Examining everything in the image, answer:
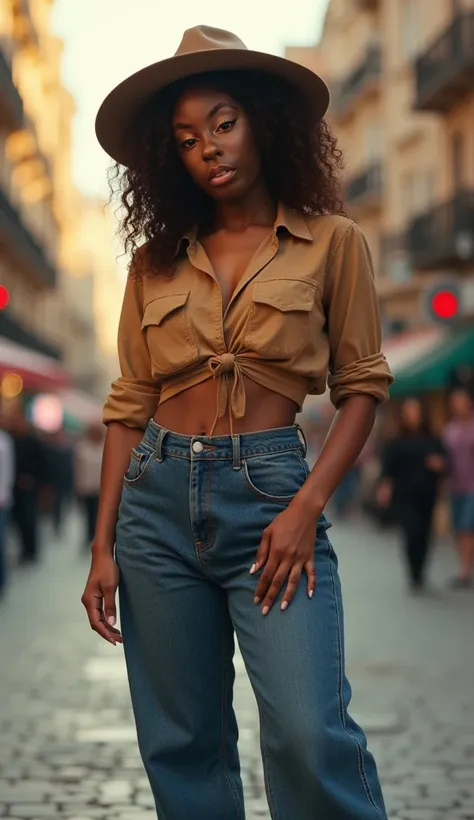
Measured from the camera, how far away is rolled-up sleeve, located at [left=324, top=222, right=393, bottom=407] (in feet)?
11.2

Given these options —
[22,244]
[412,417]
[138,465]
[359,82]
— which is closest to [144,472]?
[138,465]

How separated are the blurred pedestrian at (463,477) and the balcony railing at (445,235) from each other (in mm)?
14022

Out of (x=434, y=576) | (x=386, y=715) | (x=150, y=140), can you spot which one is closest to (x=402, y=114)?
(x=434, y=576)

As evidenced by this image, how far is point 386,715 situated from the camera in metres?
7.46

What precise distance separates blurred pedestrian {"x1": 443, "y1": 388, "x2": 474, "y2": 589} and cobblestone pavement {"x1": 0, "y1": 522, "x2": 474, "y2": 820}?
4.19ft

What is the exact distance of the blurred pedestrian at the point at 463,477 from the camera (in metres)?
14.9

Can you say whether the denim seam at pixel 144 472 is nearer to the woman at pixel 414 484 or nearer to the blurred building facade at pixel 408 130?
the woman at pixel 414 484

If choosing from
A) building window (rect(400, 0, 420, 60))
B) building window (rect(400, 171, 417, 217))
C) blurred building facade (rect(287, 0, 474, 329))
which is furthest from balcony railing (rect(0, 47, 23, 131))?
building window (rect(400, 171, 417, 217))

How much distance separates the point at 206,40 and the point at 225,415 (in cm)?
83

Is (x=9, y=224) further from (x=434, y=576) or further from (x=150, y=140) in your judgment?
(x=150, y=140)

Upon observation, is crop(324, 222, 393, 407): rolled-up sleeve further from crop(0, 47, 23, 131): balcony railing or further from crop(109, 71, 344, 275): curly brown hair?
crop(0, 47, 23, 131): balcony railing

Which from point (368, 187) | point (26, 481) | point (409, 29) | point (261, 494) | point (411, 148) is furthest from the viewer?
point (368, 187)

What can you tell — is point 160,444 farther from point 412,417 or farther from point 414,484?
point 412,417

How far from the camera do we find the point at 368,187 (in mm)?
42188
